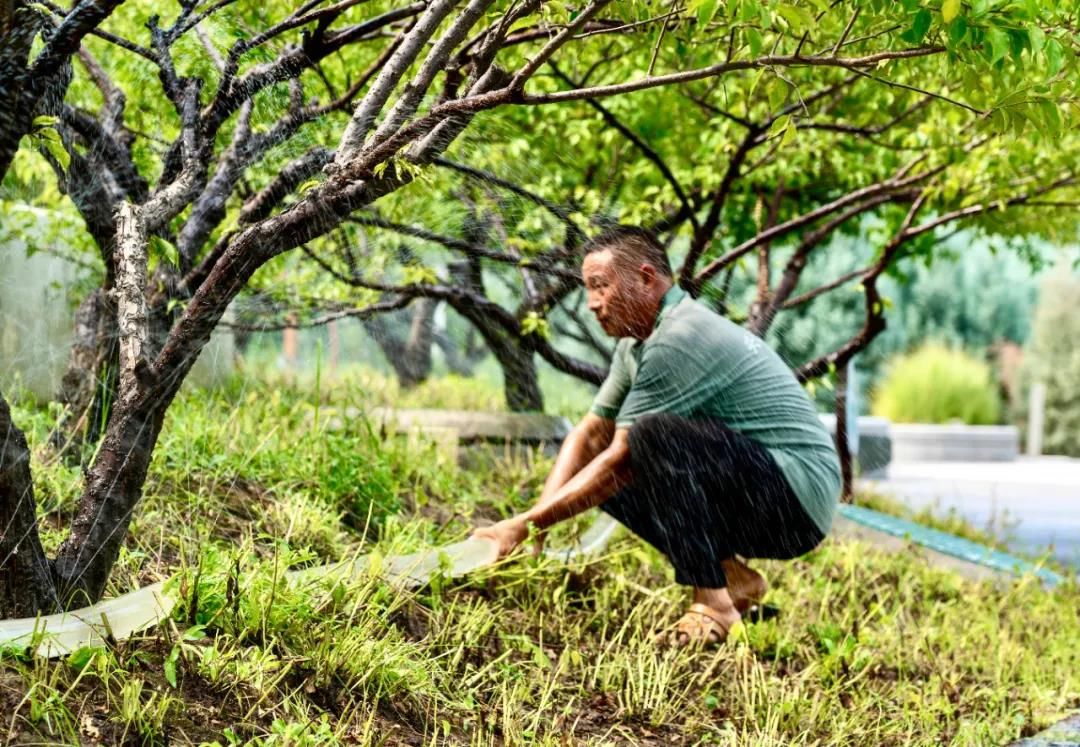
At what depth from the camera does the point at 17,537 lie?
273cm

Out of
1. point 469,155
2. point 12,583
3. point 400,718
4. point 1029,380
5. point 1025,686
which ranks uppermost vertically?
point 469,155

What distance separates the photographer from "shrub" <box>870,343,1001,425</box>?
68.8ft

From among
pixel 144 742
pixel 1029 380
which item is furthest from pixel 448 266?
pixel 1029 380

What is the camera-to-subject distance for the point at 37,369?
5250 millimetres

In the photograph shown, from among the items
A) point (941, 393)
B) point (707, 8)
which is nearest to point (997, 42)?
point (707, 8)

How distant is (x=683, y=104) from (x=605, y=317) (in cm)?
290

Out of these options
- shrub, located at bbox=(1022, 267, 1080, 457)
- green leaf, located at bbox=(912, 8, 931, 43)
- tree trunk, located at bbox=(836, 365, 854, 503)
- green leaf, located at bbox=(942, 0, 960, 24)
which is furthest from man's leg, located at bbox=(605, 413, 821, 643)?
shrub, located at bbox=(1022, 267, 1080, 457)

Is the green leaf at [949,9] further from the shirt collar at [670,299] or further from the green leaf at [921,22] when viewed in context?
the shirt collar at [670,299]

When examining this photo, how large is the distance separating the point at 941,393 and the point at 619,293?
59.6ft

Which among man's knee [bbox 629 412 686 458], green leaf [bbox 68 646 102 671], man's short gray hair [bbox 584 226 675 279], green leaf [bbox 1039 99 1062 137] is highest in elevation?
green leaf [bbox 1039 99 1062 137]

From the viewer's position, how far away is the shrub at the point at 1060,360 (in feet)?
81.2

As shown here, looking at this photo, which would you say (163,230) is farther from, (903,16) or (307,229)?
(903,16)

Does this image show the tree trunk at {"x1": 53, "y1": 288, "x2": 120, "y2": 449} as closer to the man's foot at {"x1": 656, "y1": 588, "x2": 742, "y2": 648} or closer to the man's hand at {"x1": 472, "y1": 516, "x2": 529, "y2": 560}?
the man's hand at {"x1": 472, "y1": 516, "x2": 529, "y2": 560}

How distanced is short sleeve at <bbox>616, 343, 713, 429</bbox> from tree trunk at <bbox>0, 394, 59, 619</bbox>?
188cm
